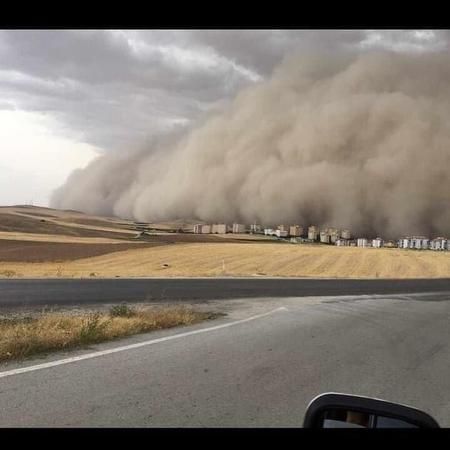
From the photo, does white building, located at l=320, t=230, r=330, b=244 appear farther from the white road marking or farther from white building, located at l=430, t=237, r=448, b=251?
the white road marking

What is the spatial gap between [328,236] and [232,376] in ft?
231

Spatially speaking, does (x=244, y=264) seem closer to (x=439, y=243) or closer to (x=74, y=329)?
(x=74, y=329)

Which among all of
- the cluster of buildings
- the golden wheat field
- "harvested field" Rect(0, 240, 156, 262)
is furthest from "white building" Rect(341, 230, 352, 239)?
"harvested field" Rect(0, 240, 156, 262)

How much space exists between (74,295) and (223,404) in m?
8.08

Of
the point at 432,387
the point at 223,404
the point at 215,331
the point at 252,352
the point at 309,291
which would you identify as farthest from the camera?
the point at 309,291

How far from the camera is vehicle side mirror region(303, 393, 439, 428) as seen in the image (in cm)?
133

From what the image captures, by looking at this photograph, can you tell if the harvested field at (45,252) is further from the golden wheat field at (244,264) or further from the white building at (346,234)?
the white building at (346,234)

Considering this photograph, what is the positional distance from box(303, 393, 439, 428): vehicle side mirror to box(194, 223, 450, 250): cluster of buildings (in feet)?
222

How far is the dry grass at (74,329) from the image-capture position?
4910mm

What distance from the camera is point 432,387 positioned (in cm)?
411

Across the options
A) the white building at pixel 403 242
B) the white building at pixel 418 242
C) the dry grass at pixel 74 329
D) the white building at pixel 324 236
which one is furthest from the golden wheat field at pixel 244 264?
the white building at pixel 418 242
